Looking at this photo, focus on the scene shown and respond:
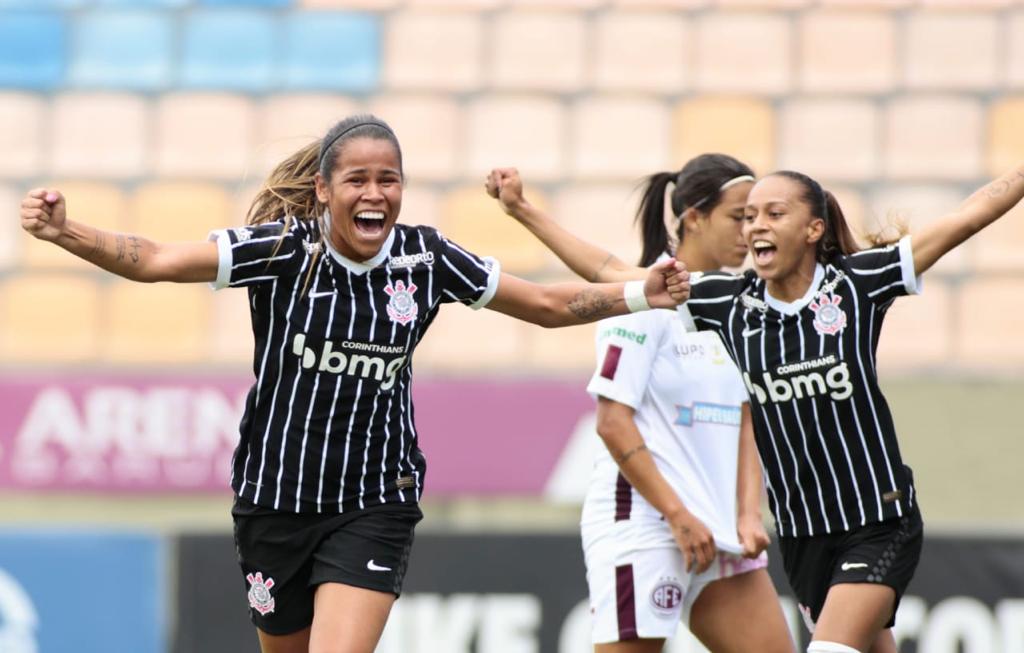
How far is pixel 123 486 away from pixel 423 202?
8.72 ft

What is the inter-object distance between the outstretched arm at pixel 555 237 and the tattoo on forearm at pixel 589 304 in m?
0.37

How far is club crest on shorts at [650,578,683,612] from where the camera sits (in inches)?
209

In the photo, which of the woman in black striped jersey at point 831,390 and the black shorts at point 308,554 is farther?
the woman in black striped jersey at point 831,390

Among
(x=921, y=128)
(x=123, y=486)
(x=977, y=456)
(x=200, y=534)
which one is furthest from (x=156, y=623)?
(x=921, y=128)

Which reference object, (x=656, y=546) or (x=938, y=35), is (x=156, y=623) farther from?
(x=938, y=35)

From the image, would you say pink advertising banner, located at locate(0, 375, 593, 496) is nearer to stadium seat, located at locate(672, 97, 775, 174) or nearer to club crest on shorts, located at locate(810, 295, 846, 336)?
stadium seat, located at locate(672, 97, 775, 174)

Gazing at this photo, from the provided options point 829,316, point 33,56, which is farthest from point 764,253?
point 33,56

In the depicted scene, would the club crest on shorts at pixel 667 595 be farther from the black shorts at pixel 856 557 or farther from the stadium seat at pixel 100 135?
the stadium seat at pixel 100 135

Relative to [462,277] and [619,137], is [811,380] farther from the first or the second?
[619,137]

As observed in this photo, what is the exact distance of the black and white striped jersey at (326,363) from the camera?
15.2 ft

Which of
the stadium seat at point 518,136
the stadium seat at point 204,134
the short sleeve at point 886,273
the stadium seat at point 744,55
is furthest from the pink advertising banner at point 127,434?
the short sleeve at point 886,273

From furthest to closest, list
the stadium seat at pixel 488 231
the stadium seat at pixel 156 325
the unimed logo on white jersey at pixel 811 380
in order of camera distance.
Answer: the stadium seat at pixel 488 231, the stadium seat at pixel 156 325, the unimed logo on white jersey at pixel 811 380

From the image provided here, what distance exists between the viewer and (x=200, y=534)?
7812 mm

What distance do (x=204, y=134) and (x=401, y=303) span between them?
20.9ft
